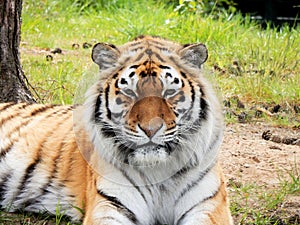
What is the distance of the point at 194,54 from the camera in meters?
3.13

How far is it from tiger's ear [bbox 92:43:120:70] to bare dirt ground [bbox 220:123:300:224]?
1.24m

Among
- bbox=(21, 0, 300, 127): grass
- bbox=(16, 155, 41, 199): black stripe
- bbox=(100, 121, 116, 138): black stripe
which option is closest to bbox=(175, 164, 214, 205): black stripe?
bbox=(100, 121, 116, 138): black stripe

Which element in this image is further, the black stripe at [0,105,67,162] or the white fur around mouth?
the black stripe at [0,105,67,162]

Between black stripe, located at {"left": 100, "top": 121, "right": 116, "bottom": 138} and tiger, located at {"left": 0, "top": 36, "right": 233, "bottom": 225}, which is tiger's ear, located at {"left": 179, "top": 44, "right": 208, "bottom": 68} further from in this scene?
black stripe, located at {"left": 100, "top": 121, "right": 116, "bottom": 138}

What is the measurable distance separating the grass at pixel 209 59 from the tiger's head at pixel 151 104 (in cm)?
13

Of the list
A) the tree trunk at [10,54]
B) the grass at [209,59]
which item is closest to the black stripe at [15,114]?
the grass at [209,59]

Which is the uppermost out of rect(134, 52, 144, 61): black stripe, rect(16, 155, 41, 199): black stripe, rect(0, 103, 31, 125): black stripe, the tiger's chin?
rect(134, 52, 144, 61): black stripe

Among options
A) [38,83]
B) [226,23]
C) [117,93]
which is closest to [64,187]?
[117,93]

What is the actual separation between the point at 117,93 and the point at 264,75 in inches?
139

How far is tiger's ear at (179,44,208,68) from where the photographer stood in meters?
3.11

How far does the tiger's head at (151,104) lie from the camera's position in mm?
2949

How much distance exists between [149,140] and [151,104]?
0.15 meters

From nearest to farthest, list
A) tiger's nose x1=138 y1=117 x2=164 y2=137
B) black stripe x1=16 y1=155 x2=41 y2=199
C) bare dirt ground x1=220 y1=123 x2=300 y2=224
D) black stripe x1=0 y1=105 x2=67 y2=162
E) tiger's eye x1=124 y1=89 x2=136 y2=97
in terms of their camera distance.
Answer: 1. tiger's nose x1=138 y1=117 x2=164 y2=137
2. tiger's eye x1=124 y1=89 x2=136 y2=97
3. black stripe x1=16 y1=155 x2=41 y2=199
4. black stripe x1=0 y1=105 x2=67 y2=162
5. bare dirt ground x1=220 y1=123 x2=300 y2=224

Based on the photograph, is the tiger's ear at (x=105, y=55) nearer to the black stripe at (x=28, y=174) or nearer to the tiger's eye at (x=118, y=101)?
the tiger's eye at (x=118, y=101)
